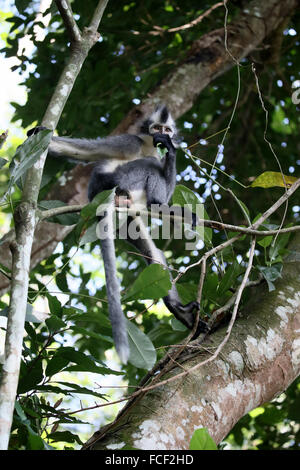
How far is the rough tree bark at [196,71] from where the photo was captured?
12.1ft

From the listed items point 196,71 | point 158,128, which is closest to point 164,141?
point 158,128

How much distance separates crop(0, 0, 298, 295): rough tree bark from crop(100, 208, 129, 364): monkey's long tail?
114cm

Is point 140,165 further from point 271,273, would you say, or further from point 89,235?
point 89,235

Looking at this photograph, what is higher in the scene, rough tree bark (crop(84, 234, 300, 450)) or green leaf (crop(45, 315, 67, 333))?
green leaf (crop(45, 315, 67, 333))

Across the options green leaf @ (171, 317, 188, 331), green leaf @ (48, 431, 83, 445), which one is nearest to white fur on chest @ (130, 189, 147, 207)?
green leaf @ (171, 317, 188, 331)

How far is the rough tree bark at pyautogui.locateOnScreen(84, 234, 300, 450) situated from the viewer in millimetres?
1811

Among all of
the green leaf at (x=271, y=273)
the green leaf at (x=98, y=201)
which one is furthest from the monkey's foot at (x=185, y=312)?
the green leaf at (x=98, y=201)

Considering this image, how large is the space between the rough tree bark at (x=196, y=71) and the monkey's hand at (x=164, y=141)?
508 mm

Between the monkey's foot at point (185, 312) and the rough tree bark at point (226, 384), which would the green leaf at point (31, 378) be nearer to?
the rough tree bark at point (226, 384)

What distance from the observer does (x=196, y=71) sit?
429 centimetres

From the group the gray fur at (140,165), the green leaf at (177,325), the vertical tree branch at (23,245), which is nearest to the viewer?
the vertical tree branch at (23,245)

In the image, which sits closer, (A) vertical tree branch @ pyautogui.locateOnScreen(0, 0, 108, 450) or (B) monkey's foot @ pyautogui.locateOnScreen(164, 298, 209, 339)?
(A) vertical tree branch @ pyautogui.locateOnScreen(0, 0, 108, 450)

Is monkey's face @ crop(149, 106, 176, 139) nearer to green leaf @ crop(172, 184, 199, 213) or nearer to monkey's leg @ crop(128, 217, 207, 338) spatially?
monkey's leg @ crop(128, 217, 207, 338)
